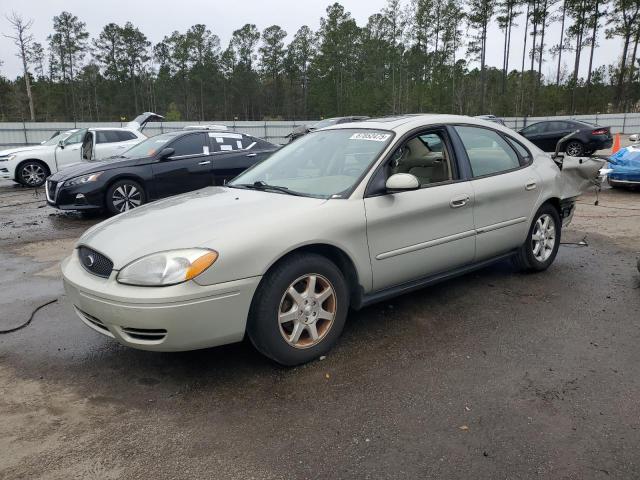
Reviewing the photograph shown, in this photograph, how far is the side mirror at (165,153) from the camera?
869cm

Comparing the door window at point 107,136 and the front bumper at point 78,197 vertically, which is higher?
the door window at point 107,136

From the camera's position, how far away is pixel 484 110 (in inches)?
2138

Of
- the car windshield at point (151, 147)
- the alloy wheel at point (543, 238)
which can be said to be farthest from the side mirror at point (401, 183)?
the car windshield at point (151, 147)

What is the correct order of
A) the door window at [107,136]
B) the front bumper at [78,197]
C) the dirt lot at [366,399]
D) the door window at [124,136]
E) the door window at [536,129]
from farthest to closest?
1. the door window at [536,129]
2. the door window at [124,136]
3. the door window at [107,136]
4. the front bumper at [78,197]
5. the dirt lot at [366,399]

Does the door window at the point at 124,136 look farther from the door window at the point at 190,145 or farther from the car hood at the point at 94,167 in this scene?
the door window at the point at 190,145

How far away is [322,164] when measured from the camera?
13.2 ft

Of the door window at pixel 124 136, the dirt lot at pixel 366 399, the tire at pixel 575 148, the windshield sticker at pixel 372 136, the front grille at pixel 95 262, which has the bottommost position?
the dirt lot at pixel 366 399

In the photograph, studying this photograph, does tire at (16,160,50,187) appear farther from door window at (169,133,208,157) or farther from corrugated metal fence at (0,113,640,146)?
door window at (169,133,208,157)

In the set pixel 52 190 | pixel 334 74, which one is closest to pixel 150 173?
pixel 52 190

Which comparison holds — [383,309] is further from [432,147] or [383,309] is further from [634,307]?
[634,307]

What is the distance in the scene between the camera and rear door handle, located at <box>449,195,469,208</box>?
13.3ft

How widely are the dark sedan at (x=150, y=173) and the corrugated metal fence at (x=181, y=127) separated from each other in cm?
883

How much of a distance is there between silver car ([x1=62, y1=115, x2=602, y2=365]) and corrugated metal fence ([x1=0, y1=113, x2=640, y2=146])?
1446 centimetres

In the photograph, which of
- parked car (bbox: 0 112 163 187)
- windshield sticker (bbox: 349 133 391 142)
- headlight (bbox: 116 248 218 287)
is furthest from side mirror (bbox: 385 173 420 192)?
parked car (bbox: 0 112 163 187)
